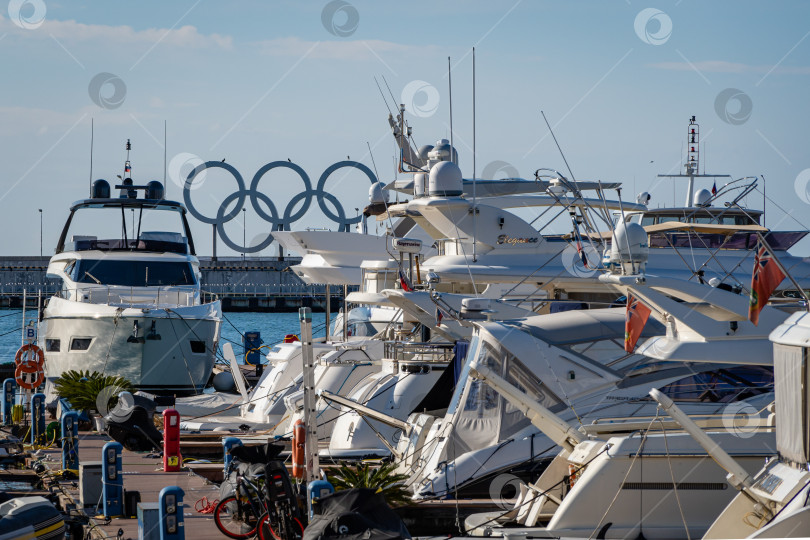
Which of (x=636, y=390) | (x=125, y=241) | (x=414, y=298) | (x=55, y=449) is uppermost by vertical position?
(x=125, y=241)

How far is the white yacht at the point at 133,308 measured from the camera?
84.1 ft

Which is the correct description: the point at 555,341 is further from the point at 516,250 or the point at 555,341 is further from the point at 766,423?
the point at 516,250

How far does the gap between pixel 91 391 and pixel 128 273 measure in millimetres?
6527

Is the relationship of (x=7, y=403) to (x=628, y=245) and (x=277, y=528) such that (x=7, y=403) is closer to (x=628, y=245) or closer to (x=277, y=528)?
(x=277, y=528)

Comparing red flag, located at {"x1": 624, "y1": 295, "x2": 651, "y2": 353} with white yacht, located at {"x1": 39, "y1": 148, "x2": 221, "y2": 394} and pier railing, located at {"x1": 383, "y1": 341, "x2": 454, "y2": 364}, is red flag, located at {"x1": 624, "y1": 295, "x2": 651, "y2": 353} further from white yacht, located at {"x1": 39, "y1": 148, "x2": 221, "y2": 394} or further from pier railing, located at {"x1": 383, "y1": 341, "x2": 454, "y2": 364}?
white yacht, located at {"x1": 39, "y1": 148, "x2": 221, "y2": 394}

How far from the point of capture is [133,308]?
1026 inches

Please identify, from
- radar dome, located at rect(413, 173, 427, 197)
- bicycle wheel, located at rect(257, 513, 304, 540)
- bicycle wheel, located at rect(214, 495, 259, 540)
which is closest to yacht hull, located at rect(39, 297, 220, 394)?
radar dome, located at rect(413, 173, 427, 197)

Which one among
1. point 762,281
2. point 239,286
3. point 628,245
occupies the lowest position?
point 762,281

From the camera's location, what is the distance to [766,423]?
1165 centimetres

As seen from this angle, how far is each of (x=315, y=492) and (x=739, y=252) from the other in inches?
586

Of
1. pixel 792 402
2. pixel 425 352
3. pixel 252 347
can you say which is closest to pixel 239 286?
pixel 252 347

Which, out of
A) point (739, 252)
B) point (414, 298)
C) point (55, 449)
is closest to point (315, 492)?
point (414, 298)

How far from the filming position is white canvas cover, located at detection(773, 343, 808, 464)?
8.43m

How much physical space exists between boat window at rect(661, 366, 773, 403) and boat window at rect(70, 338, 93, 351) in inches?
667
